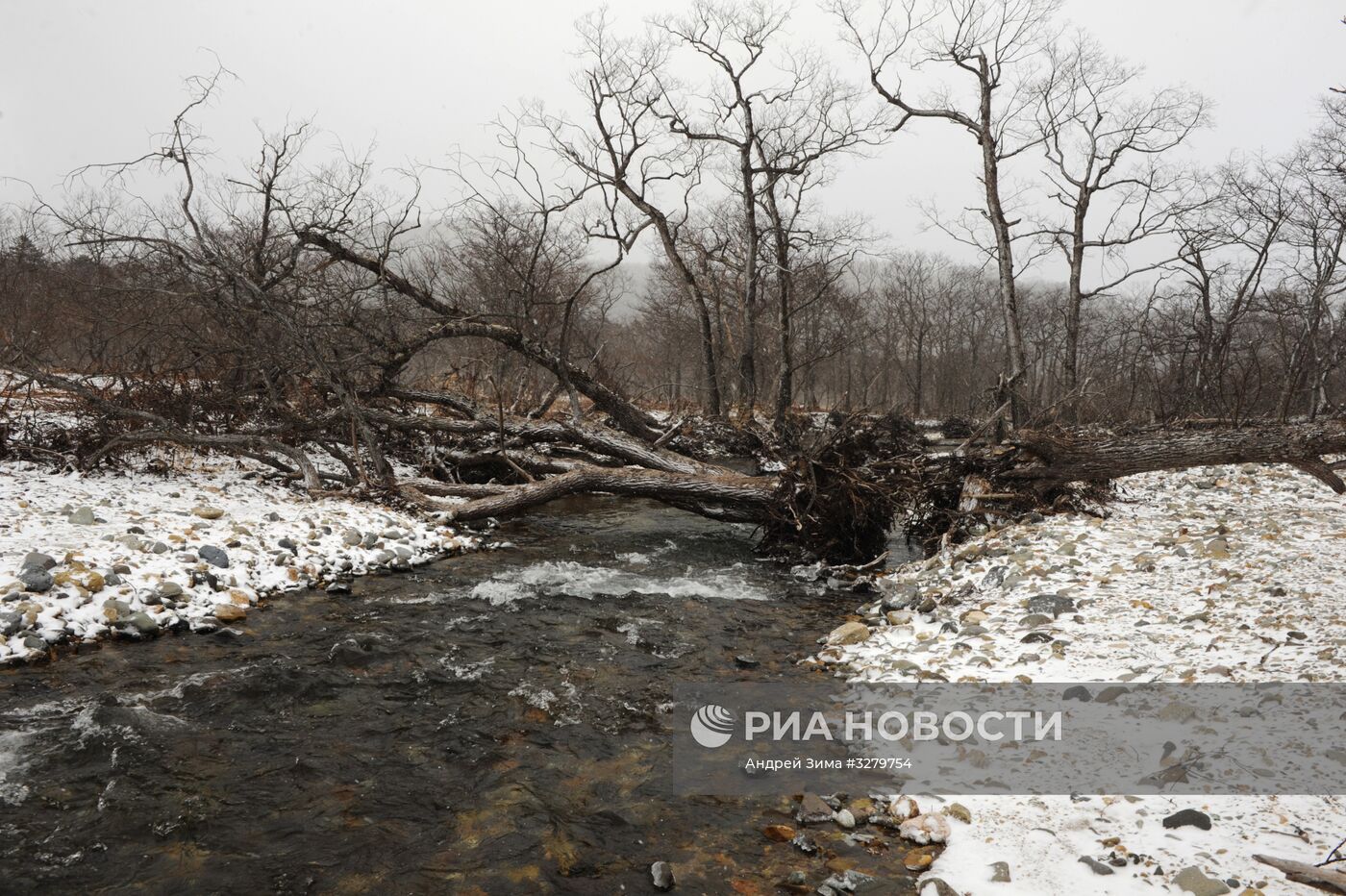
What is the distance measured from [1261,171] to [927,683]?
24625 millimetres

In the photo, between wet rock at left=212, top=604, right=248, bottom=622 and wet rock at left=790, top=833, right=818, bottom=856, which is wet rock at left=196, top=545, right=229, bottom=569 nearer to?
wet rock at left=212, top=604, right=248, bottom=622

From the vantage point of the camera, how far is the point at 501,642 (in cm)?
556

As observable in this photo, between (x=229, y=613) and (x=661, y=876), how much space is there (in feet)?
14.6

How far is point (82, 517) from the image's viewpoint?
6203mm

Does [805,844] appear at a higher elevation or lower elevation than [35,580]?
lower

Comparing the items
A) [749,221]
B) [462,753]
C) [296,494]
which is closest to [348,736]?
[462,753]

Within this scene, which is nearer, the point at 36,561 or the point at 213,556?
the point at 36,561

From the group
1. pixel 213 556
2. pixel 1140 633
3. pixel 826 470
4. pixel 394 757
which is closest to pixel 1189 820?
pixel 1140 633

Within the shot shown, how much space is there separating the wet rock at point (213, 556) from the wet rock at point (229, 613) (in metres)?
0.61

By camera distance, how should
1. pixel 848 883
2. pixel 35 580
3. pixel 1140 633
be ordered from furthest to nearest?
pixel 35 580 → pixel 1140 633 → pixel 848 883

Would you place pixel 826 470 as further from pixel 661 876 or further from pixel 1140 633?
pixel 661 876

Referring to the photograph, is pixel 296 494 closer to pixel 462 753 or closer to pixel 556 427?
pixel 556 427

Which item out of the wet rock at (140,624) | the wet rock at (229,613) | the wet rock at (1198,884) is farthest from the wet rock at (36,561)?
the wet rock at (1198,884)

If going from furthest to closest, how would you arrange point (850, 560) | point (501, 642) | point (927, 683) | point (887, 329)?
point (887, 329) → point (850, 560) → point (501, 642) → point (927, 683)
